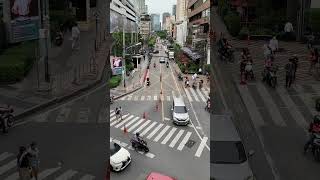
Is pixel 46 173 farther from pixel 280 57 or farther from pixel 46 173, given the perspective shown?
pixel 280 57

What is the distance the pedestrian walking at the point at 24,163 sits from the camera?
12883 millimetres

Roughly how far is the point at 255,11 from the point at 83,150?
880 inches

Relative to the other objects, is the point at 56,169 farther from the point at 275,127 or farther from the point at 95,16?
the point at 95,16

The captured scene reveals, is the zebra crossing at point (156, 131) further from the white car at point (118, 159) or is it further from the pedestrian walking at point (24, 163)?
the pedestrian walking at point (24, 163)

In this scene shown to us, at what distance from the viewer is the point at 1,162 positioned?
14930 mm

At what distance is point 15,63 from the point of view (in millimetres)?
22469

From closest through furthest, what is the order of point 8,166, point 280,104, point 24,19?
point 8,166
point 280,104
point 24,19

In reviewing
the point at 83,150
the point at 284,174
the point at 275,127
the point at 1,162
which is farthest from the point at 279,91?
the point at 1,162

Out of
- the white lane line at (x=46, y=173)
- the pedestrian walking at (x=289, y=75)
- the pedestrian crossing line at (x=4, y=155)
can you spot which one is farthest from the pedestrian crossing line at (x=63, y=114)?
the pedestrian walking at (x=289, y=75)

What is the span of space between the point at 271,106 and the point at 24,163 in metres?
10.1

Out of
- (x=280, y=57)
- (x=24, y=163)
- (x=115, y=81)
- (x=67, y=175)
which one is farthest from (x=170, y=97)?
(x=24, y=163)

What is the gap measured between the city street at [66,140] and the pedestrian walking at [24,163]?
958 millimetres

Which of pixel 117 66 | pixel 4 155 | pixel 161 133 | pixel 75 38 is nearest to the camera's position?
pixel 4 155

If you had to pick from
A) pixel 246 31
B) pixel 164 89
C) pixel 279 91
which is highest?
pixel 246 31
